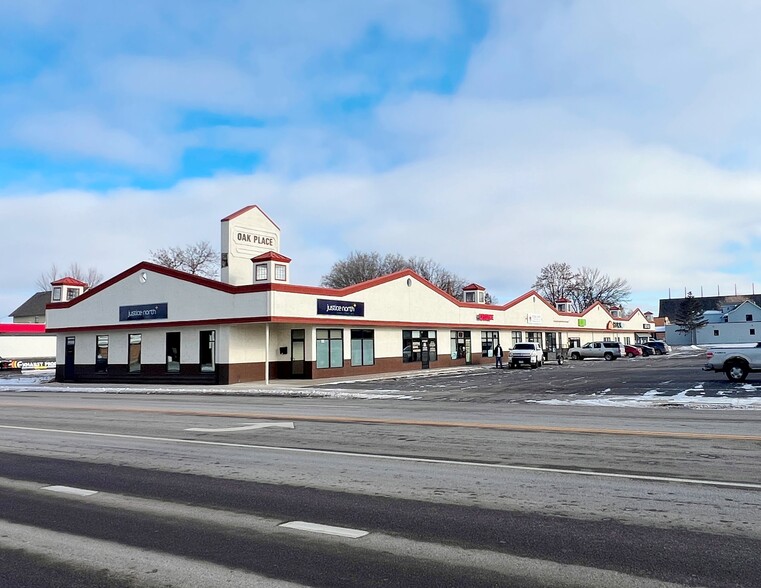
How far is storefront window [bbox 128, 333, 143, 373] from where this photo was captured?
36656mm

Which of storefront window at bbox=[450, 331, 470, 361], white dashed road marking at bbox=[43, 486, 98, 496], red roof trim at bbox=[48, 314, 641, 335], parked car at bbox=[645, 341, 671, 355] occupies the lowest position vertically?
white dashed road marking at bbox=[43, 486, 98, 496]

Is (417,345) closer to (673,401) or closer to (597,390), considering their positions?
(597,390)

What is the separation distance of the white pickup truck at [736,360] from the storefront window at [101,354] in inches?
1235

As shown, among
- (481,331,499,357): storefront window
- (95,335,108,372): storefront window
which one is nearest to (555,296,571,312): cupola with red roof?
(481,331,499,357): storefront window

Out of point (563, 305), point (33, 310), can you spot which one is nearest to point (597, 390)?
point (563, 305)

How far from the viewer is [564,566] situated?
16.4 feet

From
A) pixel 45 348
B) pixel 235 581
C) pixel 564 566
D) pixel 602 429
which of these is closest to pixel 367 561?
pixel 235 581

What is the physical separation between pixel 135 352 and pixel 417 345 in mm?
17308

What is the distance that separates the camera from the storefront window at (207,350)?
33406 mm

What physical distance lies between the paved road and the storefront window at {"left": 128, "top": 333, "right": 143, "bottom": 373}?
909 inches

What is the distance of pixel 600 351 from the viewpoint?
59.4m

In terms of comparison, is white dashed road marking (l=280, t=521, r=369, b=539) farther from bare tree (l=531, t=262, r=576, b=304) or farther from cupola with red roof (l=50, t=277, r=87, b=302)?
bare tree (l=531, t=262, r=576, b=304)

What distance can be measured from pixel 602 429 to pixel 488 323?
38.0 m

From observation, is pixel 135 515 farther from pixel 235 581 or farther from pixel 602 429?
pixel 602 429
